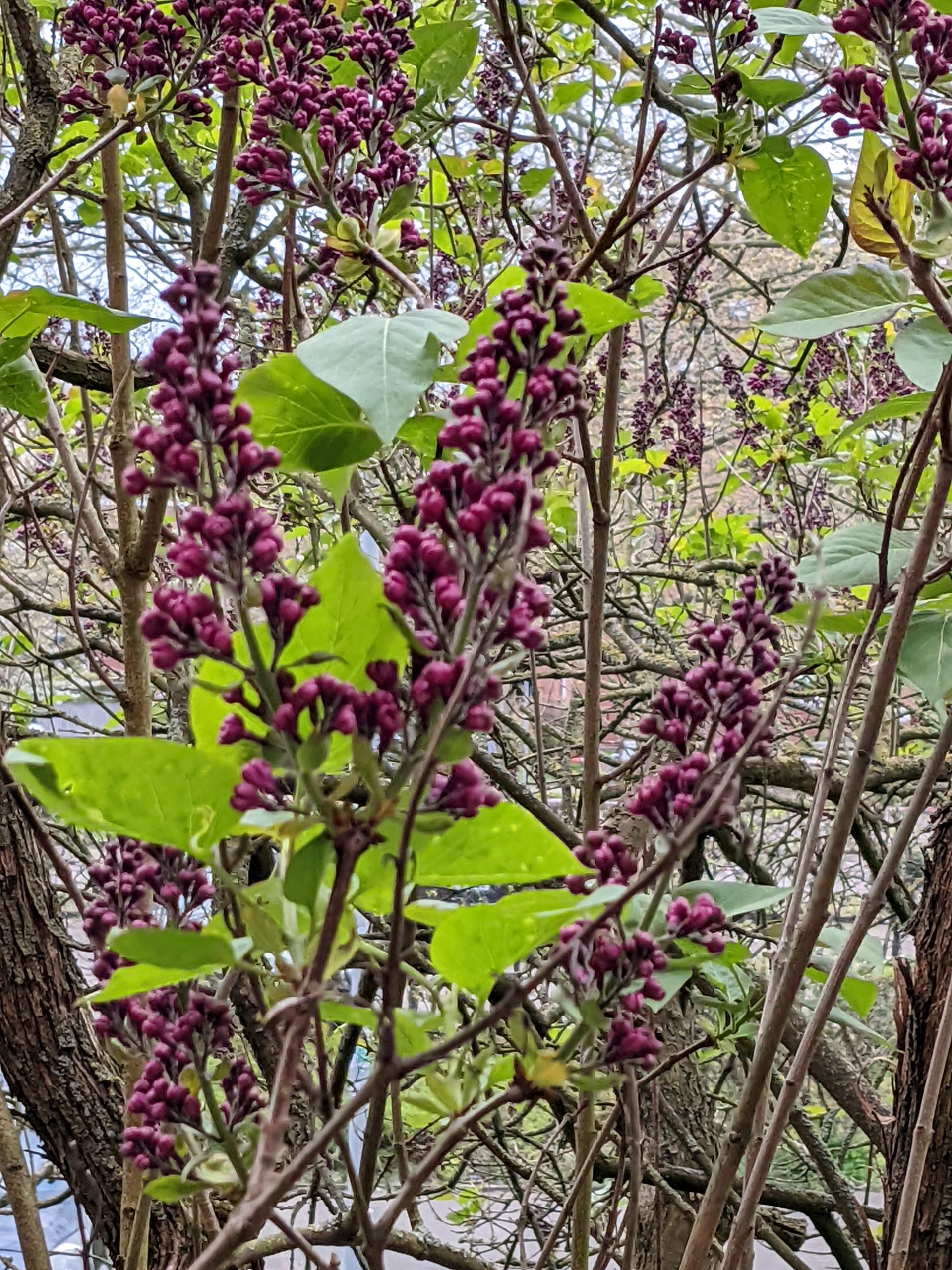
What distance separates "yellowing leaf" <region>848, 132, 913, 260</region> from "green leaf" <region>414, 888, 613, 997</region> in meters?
0.42

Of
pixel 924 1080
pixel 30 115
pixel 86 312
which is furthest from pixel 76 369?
pixel 924 1080

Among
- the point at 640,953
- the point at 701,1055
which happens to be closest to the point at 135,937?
the point at 640,953

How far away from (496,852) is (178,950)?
0.11 meters

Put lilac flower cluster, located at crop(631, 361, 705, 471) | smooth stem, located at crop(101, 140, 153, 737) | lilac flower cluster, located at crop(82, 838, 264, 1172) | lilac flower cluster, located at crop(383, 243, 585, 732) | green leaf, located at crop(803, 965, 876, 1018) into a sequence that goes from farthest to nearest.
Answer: lilac flower cluster, located at crop(631, 361, 705, 471)
smooth stem, located at crop(101, 140, 153, 737)
green leaf, located at crop(803, 965, 876, 1018)
lilac flower cluster, located at crop(82, 838, 264, 1172)
lilac flower cluster, located at crop(383, 243, 585, 732)

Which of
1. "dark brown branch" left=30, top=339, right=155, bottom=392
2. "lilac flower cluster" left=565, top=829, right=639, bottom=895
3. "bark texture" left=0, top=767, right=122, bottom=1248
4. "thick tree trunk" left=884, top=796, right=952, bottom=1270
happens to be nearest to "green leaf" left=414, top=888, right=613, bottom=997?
"lilac flower cluster" left=565, top=829, right=639, bottom=895

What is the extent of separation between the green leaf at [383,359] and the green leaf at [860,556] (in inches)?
12.0

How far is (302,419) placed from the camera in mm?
496

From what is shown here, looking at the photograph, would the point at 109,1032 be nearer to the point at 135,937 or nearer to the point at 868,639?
the point at 135,937

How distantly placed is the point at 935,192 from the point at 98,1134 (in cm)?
132

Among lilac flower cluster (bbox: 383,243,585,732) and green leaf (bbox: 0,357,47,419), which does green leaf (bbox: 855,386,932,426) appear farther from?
green leaf (bbox: 0,357,47,419)

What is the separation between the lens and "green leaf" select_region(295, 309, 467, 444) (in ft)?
1.33

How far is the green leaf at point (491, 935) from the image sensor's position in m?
0.39

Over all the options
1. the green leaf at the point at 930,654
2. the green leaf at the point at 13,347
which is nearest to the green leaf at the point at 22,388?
the green leaf at the point at 13,347

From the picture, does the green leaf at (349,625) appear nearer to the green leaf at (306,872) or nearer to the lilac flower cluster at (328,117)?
the green leaf at (306,872)
